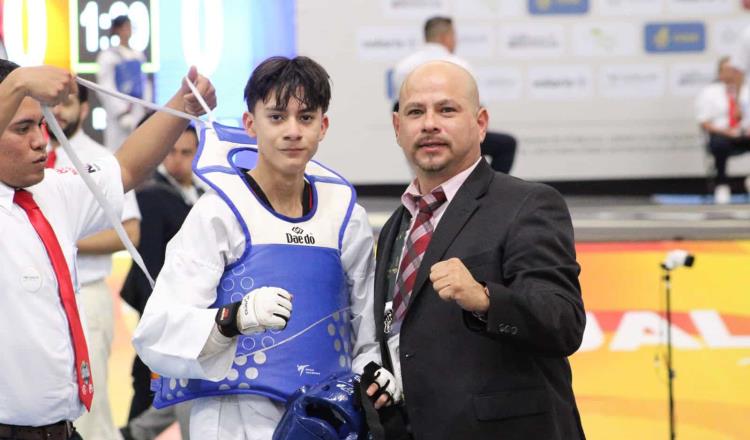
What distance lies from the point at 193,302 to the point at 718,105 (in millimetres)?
11130

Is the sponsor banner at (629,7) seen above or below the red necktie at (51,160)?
above

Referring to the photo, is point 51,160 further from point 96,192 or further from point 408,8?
point 408,8

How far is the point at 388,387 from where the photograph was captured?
10.3ft

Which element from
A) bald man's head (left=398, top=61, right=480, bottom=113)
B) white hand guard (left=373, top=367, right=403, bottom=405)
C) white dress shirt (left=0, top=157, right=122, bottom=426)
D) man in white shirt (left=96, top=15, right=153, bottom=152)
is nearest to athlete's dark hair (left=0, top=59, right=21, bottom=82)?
white dress shirt (left=0, top=157, right=122, bottom=426)

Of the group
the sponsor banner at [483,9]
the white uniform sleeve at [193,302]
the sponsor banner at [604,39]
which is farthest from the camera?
the sponsor banner at [604,39]

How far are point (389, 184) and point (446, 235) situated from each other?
1080 centimetres

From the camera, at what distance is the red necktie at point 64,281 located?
3332 mm

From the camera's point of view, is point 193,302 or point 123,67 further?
point 123,67

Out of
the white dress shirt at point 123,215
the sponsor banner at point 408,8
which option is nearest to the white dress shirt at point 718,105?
the sponsor banner at point 408,8

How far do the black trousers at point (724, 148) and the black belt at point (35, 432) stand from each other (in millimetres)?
10989

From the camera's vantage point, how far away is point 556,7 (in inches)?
540

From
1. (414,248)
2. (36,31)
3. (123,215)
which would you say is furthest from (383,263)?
(36,31)

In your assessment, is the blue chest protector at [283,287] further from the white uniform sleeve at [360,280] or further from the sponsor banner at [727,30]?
the sponsor banner at [727,30]

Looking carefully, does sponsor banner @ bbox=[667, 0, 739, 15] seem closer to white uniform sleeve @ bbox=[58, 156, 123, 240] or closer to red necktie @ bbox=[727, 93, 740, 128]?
red necktie @ bbox=[727, 93, 740, 128]
